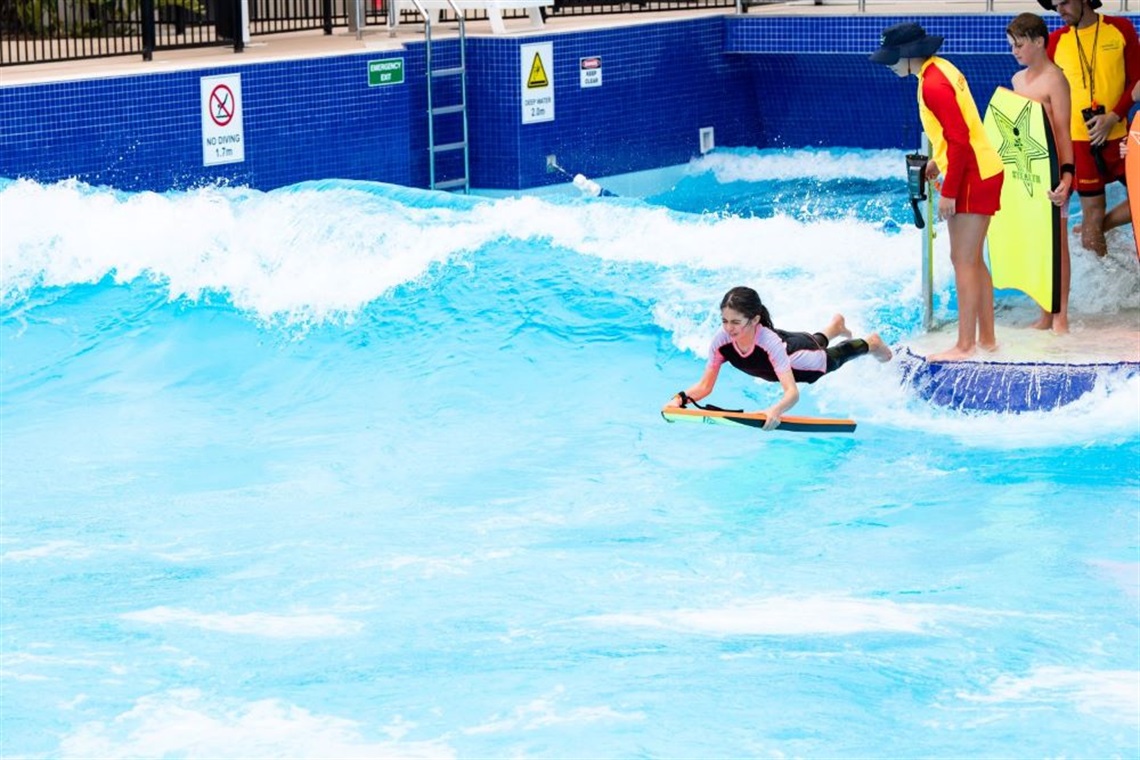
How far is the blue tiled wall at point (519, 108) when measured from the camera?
12.3 m

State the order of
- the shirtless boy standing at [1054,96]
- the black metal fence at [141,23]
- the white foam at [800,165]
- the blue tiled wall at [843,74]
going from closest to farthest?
1. the shirtless boy standing at [1054,96]
2. the black metal fence at [141,23]
3. the blue tiled wall at [843,74]
4. the white foam at [800,165]

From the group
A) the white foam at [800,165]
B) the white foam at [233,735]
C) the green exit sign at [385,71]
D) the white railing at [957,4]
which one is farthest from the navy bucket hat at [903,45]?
the white foam at [800,165]

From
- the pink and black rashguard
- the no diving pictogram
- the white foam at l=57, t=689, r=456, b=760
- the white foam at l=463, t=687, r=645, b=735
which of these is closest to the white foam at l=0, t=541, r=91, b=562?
the white foam at l=57, t=689, r=456, b=760

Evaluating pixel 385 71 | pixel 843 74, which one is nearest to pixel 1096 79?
pixel 385 71

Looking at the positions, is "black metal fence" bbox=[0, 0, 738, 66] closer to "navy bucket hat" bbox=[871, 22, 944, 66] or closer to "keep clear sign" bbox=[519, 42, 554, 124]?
"keep clear sign" bbox=[519, 42, 554, 124]

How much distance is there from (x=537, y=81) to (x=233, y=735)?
9.28 m

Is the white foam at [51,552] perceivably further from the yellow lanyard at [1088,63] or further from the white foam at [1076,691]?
the yellow lanyard at [1088,63]

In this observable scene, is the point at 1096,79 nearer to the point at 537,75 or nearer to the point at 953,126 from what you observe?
the point at 953,126

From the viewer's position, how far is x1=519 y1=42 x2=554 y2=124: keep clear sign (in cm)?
1449

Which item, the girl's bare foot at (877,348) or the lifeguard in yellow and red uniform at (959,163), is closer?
the lifeguard in yellow and red uniform at (959,163)

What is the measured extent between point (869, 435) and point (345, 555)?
106 inches

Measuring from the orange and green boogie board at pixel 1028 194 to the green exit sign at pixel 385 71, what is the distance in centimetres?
592

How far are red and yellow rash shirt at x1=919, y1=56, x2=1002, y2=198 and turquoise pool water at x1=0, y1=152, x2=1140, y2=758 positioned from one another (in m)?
1.16

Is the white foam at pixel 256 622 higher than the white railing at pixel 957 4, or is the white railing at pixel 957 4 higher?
the white railing at pixel 957 4
